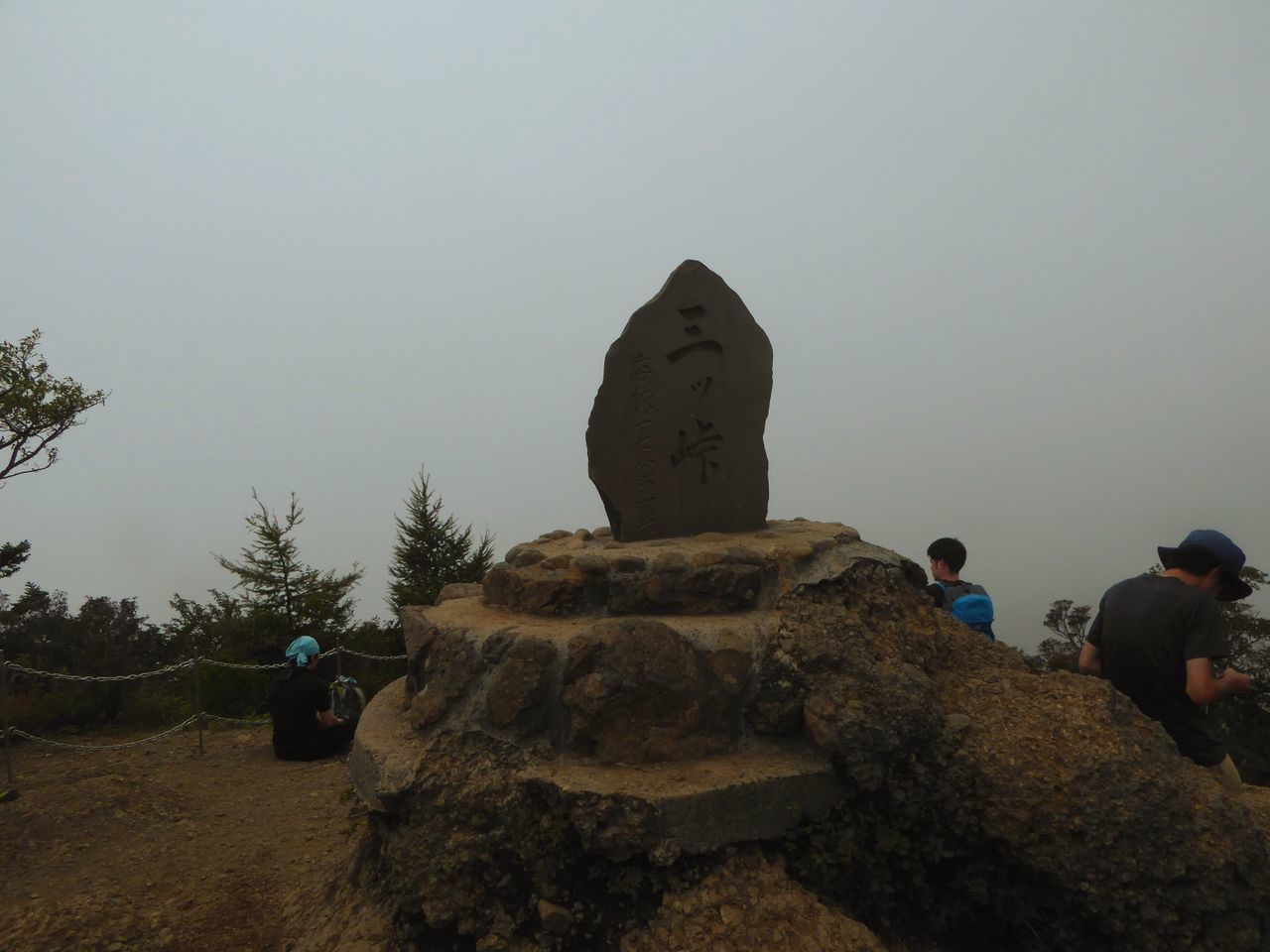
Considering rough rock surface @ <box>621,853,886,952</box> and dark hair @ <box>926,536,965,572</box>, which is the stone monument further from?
dark hair @ <box>926,536,965,572</box>

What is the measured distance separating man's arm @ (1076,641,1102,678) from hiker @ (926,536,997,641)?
703 mm

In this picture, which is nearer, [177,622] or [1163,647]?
[1163,647]

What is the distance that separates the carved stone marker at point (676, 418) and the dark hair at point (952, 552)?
1141 millimetres

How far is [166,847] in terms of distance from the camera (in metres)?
4.72

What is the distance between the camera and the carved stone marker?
4.42m

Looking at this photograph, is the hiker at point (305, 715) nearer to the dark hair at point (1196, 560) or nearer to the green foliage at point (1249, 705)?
the dark hair at point (1196, 560)

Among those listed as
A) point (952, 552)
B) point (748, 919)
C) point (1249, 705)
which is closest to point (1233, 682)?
point (952, 552)

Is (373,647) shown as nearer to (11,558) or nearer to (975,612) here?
(11,558)

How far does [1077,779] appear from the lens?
9.22 feet

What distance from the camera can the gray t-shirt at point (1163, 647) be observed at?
9.46 feet

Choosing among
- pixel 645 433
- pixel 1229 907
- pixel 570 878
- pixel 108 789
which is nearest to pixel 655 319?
pixel 645 433

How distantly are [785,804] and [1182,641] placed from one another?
64.9 inches

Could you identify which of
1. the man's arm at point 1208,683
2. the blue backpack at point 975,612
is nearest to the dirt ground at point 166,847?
the blue backpack at point 975,612

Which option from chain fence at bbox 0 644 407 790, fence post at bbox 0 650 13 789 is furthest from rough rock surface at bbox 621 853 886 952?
fence post at bbox 0 650 13 789
